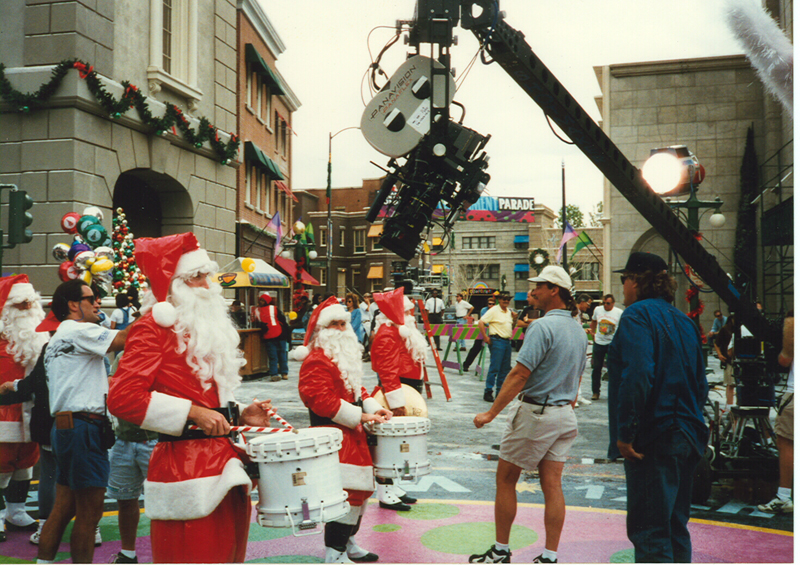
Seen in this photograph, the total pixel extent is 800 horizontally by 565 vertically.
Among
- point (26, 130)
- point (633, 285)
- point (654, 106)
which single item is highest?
point (654, 106)

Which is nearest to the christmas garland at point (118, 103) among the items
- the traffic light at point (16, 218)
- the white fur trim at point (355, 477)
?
the traffic light at point (16, 218)

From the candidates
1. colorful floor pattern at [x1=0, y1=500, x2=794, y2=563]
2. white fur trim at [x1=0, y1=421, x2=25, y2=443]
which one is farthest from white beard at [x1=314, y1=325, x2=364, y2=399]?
white fur trim at [x1=0, y1=421, x2=25, y2=443]

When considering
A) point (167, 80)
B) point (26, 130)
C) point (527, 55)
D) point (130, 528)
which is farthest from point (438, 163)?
point (26, 130)

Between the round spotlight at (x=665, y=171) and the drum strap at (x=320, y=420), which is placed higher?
the round spotlight at (x=665, y=171)

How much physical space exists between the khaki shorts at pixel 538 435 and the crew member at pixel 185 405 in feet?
5.97

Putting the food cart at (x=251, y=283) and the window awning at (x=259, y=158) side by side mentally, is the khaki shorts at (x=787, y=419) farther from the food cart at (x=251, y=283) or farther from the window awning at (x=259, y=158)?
the window awning at (x=259, y=158)

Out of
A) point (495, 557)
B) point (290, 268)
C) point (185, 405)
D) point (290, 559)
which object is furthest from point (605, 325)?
point (290, 268)

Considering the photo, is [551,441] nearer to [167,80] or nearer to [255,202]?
[167,80]

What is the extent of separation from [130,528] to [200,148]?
23.0 ft

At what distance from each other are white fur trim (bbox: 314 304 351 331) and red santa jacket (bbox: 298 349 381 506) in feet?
0.82

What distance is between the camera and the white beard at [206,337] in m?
2.81

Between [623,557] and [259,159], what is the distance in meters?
9.61

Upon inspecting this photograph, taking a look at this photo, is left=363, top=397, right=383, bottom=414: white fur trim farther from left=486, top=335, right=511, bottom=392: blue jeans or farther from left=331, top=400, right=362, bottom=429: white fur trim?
left=486, top=335, right=511, bottom=392: blue jeans

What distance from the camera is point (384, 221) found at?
17.4 feet
